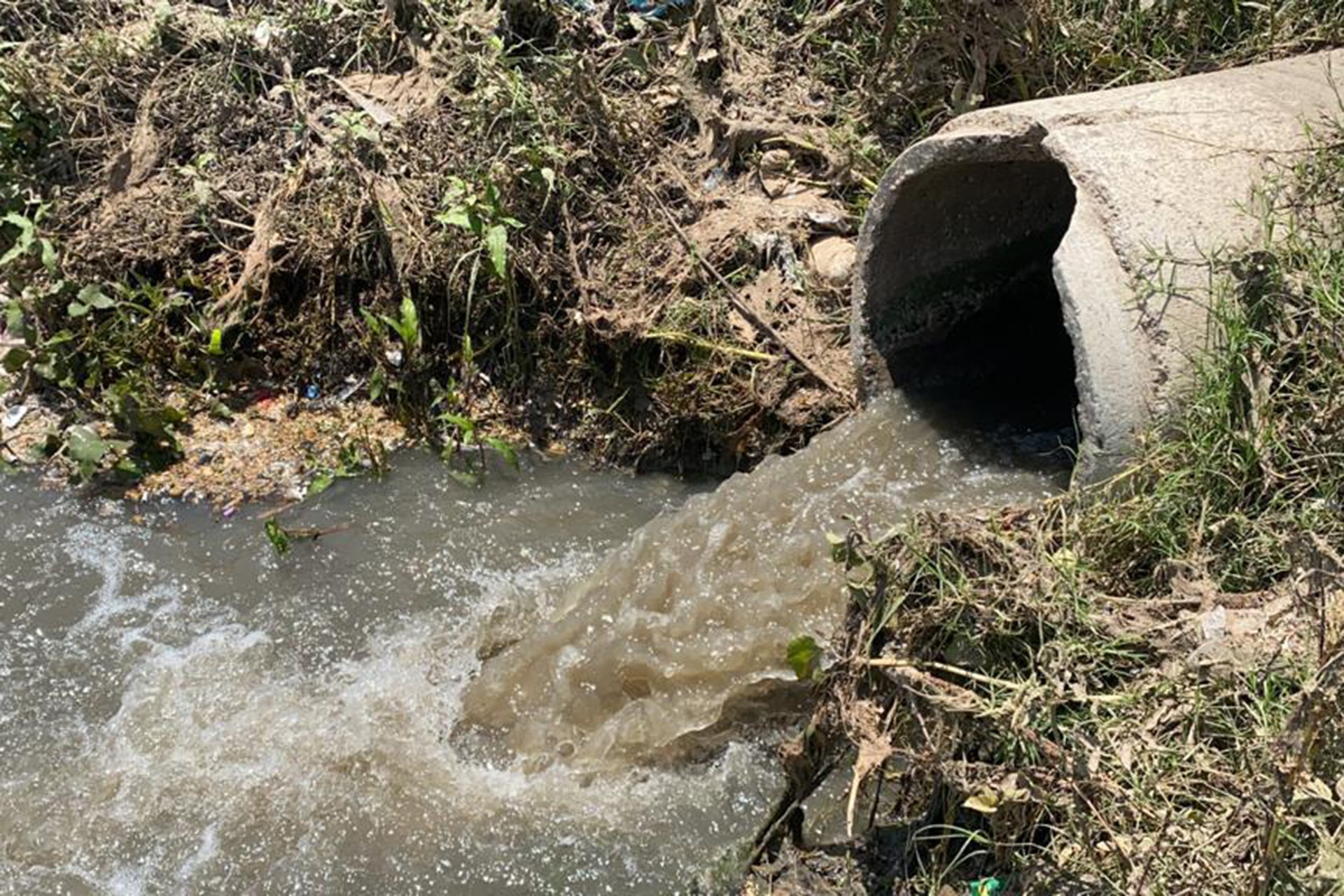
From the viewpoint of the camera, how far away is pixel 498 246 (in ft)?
15.2

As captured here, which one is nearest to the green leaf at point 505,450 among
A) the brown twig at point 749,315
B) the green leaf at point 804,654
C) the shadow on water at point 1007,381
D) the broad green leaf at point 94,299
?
the brown twig at point 749,315

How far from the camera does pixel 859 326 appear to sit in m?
4.32

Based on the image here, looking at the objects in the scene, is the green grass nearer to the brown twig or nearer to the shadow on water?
the shadow on water

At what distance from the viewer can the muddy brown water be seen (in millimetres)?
3441

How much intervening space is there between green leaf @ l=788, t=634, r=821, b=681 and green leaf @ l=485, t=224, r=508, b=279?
2.06 meters

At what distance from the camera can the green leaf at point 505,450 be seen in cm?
465

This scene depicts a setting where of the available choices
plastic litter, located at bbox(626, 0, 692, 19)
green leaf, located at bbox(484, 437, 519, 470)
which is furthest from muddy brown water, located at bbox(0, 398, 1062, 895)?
plastic litter, located at bbox(626, 0, 692, 19)

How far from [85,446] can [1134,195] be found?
3.55 meters

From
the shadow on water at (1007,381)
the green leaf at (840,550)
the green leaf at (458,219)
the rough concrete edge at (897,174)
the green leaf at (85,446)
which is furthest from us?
the green leaf at (458,219)

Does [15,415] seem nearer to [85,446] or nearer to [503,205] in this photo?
[85,446]

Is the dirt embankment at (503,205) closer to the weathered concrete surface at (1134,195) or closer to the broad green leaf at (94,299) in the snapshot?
the broad green leaf at (94,299)

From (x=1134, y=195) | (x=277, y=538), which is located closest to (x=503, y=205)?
(x=277, y=538)

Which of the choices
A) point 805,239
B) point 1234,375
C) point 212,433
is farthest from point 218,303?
point 1234,375

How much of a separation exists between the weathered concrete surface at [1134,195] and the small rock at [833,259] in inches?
18.2
